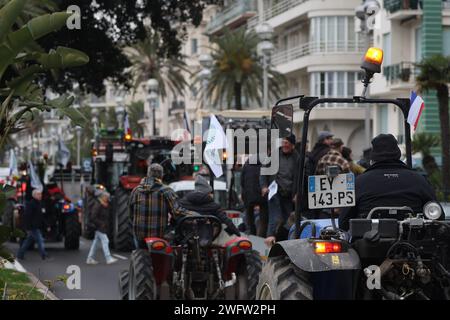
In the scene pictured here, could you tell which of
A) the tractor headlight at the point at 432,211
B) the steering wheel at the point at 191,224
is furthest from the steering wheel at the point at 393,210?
the steering wheel at the point at 191,224

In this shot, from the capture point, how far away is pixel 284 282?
857 centimetres

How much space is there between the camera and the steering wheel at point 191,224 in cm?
1353

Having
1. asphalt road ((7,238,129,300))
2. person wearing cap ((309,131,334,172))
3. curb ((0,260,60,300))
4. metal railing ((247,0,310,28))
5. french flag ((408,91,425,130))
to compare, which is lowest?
asphalt road ((7,238,129,300))

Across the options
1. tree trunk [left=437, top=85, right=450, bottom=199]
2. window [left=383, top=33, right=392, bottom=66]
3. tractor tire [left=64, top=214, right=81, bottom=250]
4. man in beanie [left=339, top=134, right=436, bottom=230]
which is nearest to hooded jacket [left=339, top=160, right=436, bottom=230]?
man in beanie [left=339, top=134, right=436, bottom=230]

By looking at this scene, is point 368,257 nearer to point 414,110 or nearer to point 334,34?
point 414,110

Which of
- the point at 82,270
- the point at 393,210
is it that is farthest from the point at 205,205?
the point at 82,270

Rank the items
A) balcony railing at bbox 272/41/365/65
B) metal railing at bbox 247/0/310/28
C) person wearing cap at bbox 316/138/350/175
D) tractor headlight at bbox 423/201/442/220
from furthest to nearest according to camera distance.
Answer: metal railing at bbox 247/0/310/28
balcony railing at bbox 272/41/365/65
person wearing cap at bbox 316/138/350/175
tractor headlight at bbox 423/201/442/220

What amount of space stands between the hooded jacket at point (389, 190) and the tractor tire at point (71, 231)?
64.5ft

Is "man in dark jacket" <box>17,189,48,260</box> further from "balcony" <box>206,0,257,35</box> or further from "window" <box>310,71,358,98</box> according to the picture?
"balcony" <box>206,0,257,35</box>

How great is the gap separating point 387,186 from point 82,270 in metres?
14.4

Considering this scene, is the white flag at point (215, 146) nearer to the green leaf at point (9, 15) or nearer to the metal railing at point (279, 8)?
the green leaf at point (9, 15)

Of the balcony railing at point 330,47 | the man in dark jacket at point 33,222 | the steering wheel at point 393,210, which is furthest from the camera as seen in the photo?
the balcony railing at point 330,47

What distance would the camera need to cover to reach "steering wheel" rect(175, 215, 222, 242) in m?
13.5
